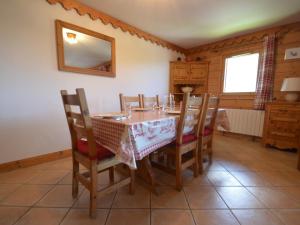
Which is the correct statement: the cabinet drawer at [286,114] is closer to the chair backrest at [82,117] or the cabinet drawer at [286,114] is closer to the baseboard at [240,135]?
the baseboard at [240,135]

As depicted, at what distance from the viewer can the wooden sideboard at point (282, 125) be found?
2545mm

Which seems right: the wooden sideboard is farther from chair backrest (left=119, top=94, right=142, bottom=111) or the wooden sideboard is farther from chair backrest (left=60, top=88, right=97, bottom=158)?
chair backrest (left=60, top=88, right=97, bottom=158)

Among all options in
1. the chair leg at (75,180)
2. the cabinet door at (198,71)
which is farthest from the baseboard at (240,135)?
the chair leg at (75,180)

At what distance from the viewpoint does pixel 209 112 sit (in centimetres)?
200

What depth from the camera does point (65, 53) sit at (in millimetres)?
2211

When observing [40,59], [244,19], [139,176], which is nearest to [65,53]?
[40,59]

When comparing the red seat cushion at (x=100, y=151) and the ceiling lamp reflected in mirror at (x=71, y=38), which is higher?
the ceiling lamp reflected in mirror at (x=71, y=38)

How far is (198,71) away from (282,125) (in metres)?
2.11

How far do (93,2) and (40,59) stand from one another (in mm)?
1109

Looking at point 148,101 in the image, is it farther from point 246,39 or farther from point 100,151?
point 246,39

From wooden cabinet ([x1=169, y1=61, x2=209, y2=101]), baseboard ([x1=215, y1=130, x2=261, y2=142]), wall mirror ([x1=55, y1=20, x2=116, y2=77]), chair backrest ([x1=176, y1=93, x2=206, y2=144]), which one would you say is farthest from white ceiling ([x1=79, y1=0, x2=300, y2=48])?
baseboard ([x1=215, y1=130, x2=261, y2=142])

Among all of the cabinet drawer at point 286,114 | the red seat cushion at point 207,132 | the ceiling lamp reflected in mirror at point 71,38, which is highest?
the ceiling lamp reflected in mirror at point 71,38

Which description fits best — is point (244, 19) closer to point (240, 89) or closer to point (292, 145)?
point (240, 89)

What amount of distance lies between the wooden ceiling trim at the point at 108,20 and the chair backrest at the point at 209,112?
212 cm
